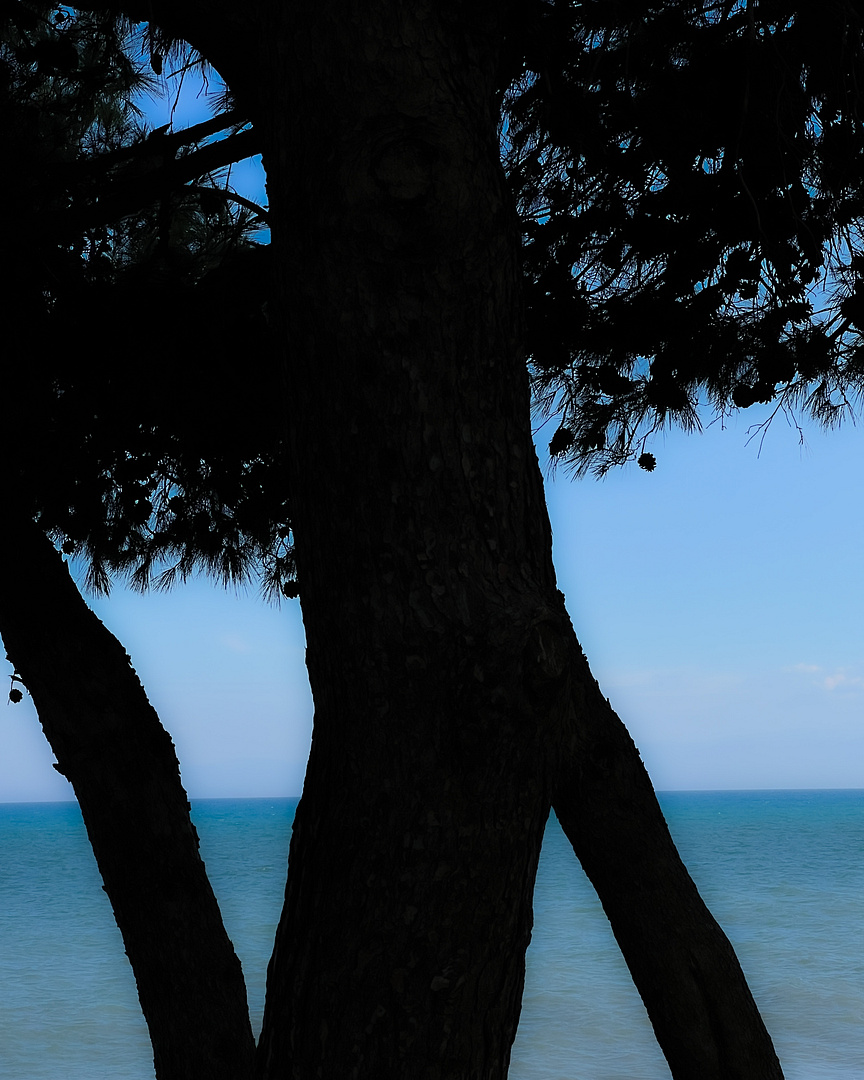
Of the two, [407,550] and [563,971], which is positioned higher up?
[407,550]

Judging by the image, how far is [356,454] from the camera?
151cm

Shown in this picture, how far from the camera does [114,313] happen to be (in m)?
2.95

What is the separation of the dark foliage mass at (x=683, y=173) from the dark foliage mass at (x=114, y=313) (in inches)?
34.3

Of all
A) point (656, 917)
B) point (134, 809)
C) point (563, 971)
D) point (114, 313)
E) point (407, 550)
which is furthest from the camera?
point (563, 971)

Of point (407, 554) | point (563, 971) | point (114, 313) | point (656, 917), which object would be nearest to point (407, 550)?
point (407, 554)

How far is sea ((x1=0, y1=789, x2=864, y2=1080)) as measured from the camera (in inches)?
392

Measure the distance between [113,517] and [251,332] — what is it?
145 centimetres

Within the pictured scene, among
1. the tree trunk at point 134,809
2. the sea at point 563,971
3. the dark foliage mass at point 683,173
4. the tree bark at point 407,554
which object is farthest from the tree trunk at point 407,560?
the sea at point 563,971

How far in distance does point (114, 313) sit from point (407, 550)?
6.03 ft

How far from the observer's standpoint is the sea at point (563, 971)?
9953 mm

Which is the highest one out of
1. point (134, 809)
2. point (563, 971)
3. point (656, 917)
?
point (134, 809)

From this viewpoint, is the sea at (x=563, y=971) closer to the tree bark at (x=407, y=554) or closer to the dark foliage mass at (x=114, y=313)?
the dark foliage mass at (x=114, y=313)

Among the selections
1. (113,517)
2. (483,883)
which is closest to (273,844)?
(113,517)

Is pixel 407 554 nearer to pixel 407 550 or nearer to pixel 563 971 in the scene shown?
pixel 407 550
